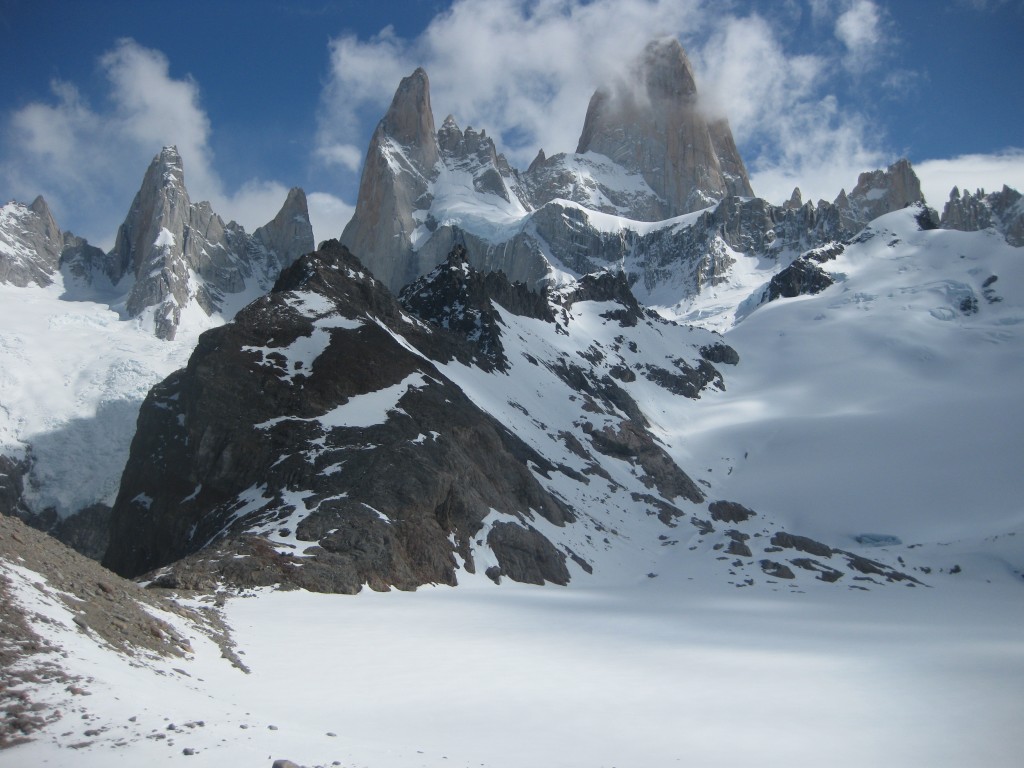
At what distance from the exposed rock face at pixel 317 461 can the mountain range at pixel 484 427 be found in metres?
0.23

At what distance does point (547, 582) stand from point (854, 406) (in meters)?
97.9

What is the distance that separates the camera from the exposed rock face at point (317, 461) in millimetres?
43281

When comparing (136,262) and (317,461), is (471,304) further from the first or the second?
(136,262)

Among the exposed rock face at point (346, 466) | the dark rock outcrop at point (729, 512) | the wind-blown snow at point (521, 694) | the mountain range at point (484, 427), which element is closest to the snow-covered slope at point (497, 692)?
the wind-blown snow at point (521, 694)

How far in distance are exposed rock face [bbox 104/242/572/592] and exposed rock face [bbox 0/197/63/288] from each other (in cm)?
→ 13229

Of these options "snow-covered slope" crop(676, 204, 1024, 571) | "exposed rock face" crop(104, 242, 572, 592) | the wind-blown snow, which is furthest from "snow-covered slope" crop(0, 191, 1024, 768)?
"exposed rock face" crop(104, 242, 572, 592)

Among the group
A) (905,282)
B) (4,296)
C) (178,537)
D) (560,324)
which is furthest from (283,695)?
(905,282)

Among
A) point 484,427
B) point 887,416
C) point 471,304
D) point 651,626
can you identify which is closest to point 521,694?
point 651,626

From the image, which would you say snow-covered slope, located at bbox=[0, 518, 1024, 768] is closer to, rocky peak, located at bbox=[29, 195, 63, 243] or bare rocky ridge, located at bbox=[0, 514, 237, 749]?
bare rocky ridge, located at bbox=[0, 514, 237, 749]

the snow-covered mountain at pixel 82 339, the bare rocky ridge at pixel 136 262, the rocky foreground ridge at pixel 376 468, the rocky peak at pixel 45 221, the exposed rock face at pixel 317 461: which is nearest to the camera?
the exposed rock face at pixel 317 461

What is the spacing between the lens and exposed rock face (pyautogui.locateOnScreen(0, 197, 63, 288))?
176000 mm

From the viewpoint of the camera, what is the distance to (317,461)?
50688 millimetres

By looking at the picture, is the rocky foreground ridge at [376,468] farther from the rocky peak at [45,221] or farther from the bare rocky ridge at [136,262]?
the rocky peak at [45,221]

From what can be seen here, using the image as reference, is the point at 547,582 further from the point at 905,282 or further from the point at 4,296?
the point at 905,282
